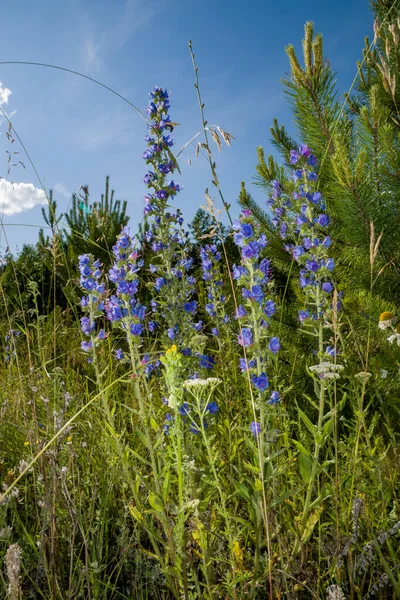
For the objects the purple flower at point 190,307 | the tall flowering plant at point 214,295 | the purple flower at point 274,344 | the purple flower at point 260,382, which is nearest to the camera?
the purple flower at point 260,382

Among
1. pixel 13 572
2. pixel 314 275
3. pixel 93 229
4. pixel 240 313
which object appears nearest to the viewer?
pixel 13 572

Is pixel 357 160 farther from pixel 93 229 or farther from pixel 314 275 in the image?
pixel 93 229

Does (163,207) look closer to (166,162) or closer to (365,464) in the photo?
(166,162)

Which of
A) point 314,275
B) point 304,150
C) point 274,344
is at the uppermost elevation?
point 304,150

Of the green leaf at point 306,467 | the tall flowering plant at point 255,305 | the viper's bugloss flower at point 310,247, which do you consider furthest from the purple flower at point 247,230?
the green leaf at point 306,467

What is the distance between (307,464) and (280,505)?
11.5 inches

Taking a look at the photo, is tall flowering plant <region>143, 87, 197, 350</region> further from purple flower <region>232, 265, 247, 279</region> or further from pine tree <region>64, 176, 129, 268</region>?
pine tree <region>64, 176, 129, 268</region>

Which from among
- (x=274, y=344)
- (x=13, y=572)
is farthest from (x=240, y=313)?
(x=13, y=572)

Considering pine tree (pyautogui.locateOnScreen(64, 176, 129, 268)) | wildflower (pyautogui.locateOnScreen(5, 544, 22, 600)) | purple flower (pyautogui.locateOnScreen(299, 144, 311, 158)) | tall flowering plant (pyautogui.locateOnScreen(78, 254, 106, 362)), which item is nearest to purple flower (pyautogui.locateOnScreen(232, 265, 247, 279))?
tall flowering plant (pyautogui.locateOnScreen(78, 254, 106, 362))

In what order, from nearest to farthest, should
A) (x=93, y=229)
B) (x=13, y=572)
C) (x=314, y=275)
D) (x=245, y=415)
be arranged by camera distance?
(x=13, y=572) < (x=314, y=275) < (x=245, y=415) < (x=93, y=229)

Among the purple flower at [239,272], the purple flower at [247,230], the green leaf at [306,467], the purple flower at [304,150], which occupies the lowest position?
the green leaf at [306,467]

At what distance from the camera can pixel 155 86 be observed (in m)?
2.93

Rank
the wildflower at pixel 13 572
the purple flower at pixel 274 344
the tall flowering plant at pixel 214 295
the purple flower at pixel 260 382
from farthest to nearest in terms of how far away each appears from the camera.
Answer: the tall flowering plant at pixel 214 295, the purple flower at pixel 274 344, the purple flower at pixel 260 382, the wildflower at pixel 13 572

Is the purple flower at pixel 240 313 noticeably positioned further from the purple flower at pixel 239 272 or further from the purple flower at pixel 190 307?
the purple flower at pixel 190 307
